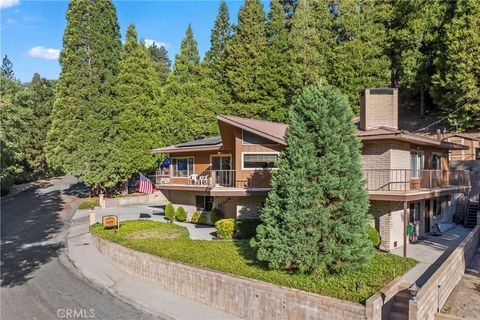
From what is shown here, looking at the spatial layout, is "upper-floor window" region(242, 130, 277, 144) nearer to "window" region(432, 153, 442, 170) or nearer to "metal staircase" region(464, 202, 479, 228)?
"window" region(432, 153, 442, 170)

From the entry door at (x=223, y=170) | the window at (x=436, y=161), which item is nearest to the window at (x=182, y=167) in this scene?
the entry door at (x=223, y=170)

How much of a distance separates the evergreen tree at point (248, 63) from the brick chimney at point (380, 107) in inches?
798

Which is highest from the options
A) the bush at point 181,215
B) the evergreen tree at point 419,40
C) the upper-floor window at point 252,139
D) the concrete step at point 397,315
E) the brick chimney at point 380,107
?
the evergreen tree at point 419,40

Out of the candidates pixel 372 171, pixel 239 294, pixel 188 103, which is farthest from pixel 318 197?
pixel 188 103

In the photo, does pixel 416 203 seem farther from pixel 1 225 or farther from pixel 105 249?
pixel 1 225

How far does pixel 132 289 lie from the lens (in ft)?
45.3

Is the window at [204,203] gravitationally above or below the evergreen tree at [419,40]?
below

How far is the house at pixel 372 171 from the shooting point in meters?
16.3

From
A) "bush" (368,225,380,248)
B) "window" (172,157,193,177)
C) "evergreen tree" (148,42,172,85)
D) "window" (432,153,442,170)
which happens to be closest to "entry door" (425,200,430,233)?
"window" (432,153,442,170)

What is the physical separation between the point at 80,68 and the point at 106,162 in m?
9.99

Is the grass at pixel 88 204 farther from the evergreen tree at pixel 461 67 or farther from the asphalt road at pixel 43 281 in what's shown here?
the evergreen tree at pixel 461 67

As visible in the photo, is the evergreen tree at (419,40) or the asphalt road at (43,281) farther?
the evergreen tree at (419,40)

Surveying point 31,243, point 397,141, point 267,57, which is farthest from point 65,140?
point 397,141

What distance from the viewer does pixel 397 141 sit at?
16.8m
